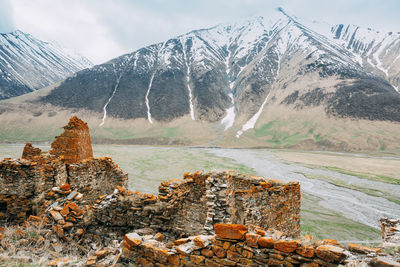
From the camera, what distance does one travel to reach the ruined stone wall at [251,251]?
9.34 feet

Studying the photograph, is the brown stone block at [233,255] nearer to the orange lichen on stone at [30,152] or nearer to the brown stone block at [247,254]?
the brown stone block at [247,254]

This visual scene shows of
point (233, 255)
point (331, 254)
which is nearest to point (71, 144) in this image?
point (233, 255)

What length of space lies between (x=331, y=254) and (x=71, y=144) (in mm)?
9287

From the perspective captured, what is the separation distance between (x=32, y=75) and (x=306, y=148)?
195920mm

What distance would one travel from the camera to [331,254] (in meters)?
2.82

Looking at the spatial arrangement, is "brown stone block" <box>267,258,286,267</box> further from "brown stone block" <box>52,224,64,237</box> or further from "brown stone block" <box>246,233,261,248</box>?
"brown stone block" <box>52,224,64,237</box>

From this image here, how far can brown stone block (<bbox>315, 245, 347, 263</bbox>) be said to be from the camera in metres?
2.79

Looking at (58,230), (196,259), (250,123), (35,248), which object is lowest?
(35,248)

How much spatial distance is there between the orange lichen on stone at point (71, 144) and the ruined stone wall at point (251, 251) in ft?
21.5

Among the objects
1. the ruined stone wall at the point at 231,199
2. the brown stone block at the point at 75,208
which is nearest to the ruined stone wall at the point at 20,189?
the brown stone block at the point at 75,208

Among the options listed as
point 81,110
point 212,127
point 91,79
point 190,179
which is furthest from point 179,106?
point 190,179

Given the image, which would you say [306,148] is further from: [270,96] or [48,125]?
[48,125]

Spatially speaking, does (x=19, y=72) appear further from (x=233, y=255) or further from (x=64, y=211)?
(x=233, y=255)

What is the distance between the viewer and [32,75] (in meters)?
168
